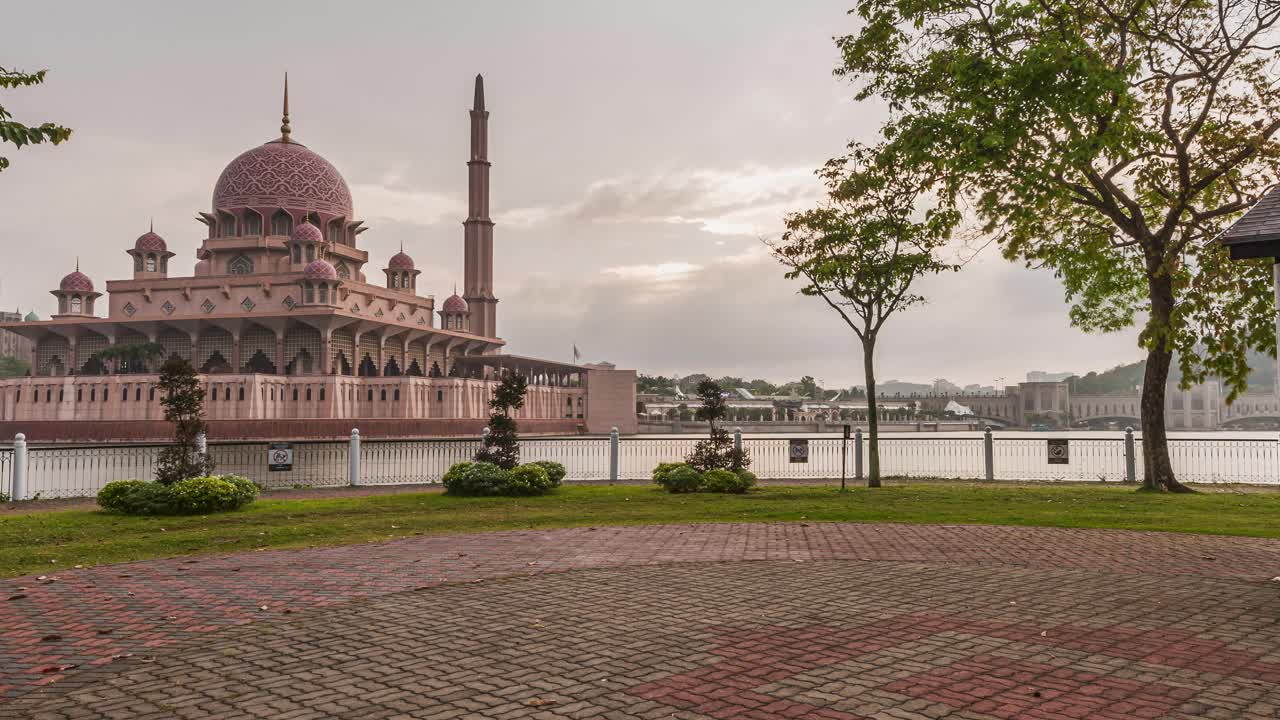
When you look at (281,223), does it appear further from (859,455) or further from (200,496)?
(200,496)

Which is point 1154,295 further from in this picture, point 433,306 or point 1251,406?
point 1251,406

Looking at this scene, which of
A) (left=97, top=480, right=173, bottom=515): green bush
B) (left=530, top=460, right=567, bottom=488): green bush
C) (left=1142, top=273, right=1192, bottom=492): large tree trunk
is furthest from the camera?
(left=530, top=460, right=567, bottom=488): green bush

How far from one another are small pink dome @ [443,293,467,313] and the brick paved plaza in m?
63.9

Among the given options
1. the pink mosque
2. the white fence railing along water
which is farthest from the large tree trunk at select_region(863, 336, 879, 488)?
the pink mosque

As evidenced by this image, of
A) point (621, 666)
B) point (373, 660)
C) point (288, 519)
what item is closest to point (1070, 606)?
point (621, 666)

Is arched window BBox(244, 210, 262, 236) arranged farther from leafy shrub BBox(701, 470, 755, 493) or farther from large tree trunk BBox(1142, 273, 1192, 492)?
large tree trunk BBox(1142, 273, 1192, 492)

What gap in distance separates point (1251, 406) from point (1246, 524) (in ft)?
621

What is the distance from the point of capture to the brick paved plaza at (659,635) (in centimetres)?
560

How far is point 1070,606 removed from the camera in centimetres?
824

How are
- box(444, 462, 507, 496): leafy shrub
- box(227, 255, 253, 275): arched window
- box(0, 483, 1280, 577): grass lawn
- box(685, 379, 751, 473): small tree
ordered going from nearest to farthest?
1. box(0, 483, 1280, 577): grass lawn
2. box(444, 462, 507, 496): leafy shrub
3. box(685, 379, 751, 473): small tree
4. box(227, 255, 253, 275): arched window

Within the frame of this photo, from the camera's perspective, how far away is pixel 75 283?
214 feet

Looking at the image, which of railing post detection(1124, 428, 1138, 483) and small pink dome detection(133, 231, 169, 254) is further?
small pink dome detection(133, 231, 169, 254)

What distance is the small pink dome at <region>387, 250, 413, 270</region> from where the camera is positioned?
73.7 m

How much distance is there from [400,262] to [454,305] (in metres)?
5.35
